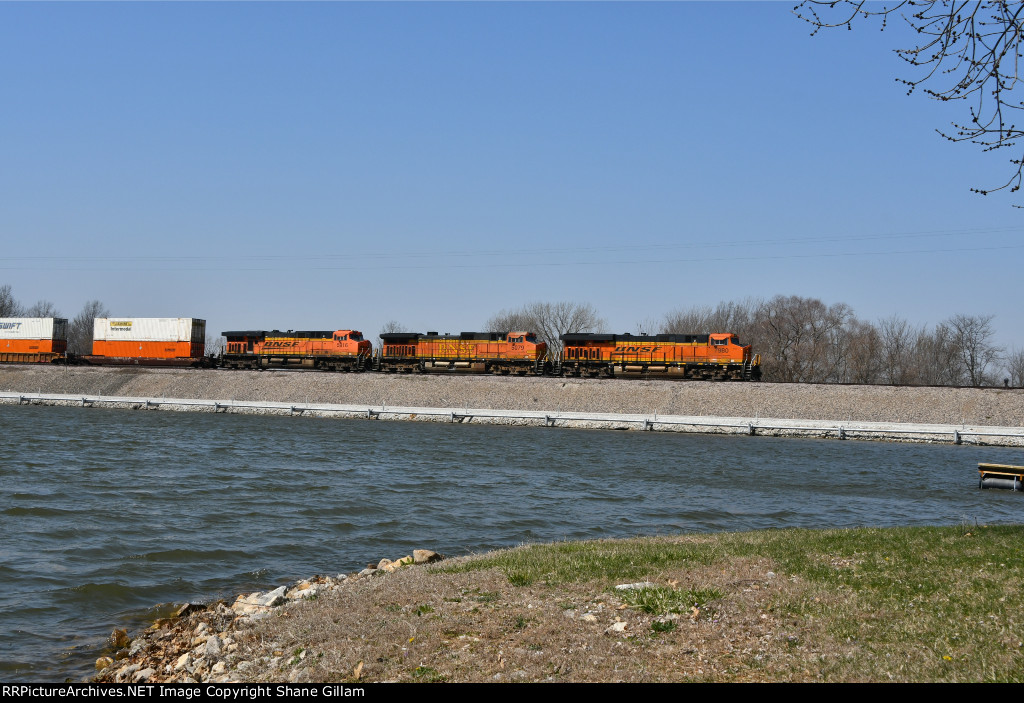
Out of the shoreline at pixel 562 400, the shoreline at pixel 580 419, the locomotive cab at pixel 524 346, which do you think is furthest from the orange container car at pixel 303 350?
the locomotive cab at pixel 524 346

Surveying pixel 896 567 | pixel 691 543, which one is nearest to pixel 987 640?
pixel 896 567

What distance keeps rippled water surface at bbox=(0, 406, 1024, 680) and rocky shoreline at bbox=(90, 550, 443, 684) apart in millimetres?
550

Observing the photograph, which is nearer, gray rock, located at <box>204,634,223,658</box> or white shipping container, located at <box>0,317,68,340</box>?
gray rock, located at <box>204,634,223,658</box>

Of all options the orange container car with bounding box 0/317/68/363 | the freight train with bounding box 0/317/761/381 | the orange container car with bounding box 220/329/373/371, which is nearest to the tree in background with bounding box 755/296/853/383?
the freight train with bounding box 0/317/761/381

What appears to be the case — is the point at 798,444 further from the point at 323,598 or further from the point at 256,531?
the point at 323,598

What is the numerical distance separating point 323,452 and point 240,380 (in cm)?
3073

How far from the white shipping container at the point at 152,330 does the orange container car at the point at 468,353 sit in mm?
17035

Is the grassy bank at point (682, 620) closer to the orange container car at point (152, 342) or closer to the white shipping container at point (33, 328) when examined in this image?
the orange container car at point (152, 342)

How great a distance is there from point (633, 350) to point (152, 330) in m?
40.7

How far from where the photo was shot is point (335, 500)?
68.2ft

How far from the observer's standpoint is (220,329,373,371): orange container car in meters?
62.7

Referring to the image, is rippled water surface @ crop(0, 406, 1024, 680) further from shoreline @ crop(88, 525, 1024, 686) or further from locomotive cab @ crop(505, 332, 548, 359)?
locomotive cab @ crop(505, 332, 548, 359)

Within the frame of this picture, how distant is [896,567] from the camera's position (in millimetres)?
8805
